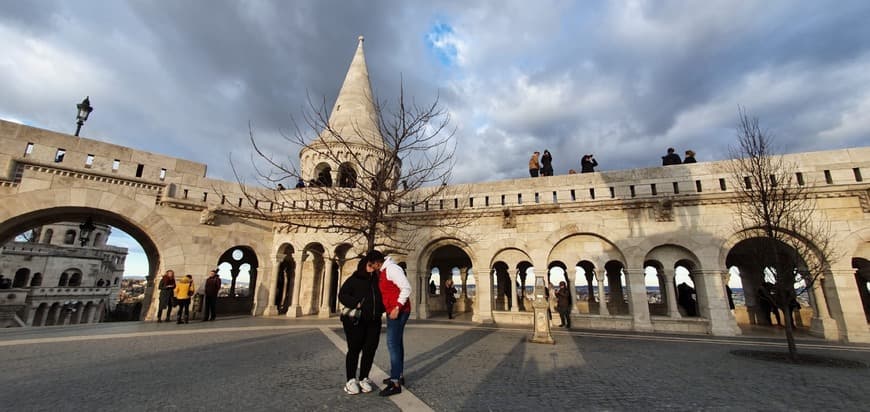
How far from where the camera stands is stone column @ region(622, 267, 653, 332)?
11609mm

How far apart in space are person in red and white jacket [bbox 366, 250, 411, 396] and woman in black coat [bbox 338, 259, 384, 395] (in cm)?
12

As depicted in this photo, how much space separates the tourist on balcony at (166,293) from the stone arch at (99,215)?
1.47 m

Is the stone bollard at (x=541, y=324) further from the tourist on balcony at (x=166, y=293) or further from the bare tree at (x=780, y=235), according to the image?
the tourist on balcony at (x=166, y=293)

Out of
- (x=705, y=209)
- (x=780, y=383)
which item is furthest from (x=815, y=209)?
(x=780, y=383)

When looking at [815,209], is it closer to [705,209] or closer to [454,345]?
[705,209]

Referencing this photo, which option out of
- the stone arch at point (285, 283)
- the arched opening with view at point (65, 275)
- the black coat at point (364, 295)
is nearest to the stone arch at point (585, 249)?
the black coat at point (364, 295)

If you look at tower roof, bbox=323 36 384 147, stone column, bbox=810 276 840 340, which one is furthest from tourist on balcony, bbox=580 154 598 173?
tower roof, bbox=323 36 384 147

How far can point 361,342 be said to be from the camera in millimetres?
3803

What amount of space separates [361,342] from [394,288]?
0.71 m

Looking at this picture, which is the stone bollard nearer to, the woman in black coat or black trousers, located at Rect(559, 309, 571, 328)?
black trousers, located at Rect(559, 309, 571, 328)

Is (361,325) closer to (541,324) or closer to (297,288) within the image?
(541,324)

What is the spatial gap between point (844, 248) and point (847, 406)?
1035cm

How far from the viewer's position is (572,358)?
628 centimetres

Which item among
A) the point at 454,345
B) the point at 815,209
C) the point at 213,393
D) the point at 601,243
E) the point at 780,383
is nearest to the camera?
the point at 213,393
